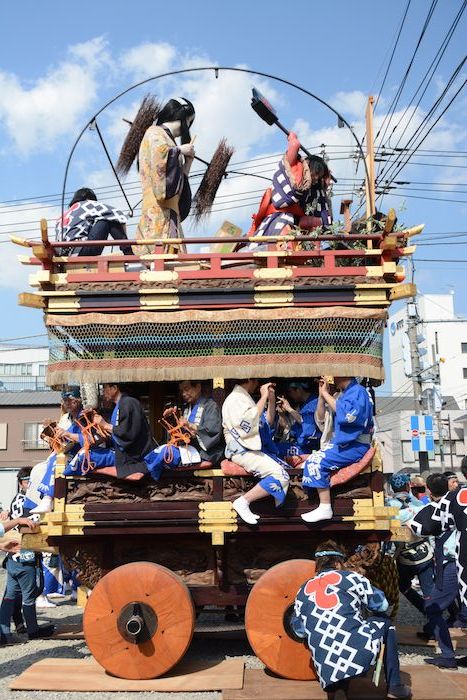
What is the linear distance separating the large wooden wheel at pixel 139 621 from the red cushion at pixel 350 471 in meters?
1.51

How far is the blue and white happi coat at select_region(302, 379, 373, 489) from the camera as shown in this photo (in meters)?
5.76

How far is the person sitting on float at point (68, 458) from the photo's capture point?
600 centimetres

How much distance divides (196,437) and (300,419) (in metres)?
1.14

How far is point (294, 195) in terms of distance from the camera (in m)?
7.72

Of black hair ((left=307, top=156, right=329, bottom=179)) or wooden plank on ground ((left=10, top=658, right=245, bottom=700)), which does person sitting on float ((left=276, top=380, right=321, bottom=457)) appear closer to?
wooden plank on ground ((left=10, top=658, right=245, bottom=700))

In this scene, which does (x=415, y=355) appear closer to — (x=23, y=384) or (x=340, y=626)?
(x=340, y=626)

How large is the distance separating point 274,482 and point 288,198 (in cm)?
336

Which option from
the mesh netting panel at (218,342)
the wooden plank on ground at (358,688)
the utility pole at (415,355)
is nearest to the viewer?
the wooden plank on ground at (358,688)

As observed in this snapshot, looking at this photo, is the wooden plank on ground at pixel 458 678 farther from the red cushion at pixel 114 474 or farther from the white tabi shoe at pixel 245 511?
the red cushion at pixel 114 474

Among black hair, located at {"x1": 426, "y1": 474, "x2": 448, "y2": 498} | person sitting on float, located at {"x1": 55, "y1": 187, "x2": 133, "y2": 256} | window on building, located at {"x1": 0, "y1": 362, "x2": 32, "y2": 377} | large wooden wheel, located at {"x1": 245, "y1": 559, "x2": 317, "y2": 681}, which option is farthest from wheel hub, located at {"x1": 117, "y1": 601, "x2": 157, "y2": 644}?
window on building, located at {"x1": 0, "y1": 362, "x2": 32, "y2": 377}

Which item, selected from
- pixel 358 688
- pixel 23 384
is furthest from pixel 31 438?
pixel 358 688

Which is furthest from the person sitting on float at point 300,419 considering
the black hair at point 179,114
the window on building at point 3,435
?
the window on building at point 3,435

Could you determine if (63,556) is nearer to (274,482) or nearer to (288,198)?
(274,482)

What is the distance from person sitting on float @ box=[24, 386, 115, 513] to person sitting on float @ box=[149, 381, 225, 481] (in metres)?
0.45
